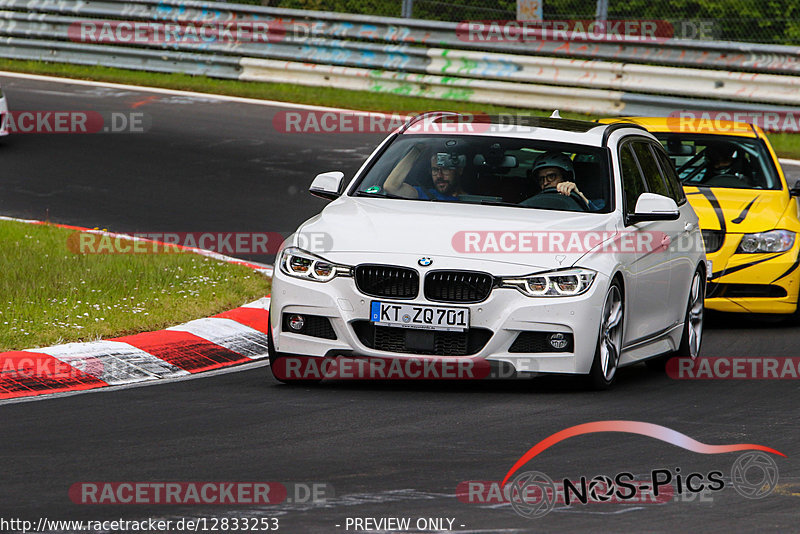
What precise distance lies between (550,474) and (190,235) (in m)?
7.92

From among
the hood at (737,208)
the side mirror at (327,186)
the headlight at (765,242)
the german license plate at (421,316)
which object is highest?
the side mirror at (327,186)

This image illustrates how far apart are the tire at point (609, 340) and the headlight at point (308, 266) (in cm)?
143

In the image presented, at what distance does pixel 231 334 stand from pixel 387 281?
2088mm

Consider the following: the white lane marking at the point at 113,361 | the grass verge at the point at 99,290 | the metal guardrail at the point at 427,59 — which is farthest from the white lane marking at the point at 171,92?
the white lane marking at the point at 113,361

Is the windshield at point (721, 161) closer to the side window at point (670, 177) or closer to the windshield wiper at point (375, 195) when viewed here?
the side window at point (670, 177)

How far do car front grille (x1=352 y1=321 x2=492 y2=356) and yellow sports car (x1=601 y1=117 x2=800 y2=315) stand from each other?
395cm

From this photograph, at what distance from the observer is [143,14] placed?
2342 cm

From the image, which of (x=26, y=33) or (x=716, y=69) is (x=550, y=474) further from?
(x=26, y=33)

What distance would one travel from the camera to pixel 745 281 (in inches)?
448

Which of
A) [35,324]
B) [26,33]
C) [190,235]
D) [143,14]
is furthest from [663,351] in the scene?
[26,33]

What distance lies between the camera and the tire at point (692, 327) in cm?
979
